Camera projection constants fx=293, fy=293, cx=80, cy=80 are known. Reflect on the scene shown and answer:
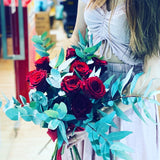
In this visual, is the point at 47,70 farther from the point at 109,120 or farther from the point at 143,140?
the point at 143,140

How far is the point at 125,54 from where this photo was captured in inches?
41.2

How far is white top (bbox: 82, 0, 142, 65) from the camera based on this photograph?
3.31 feet

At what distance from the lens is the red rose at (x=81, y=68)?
2.85ft

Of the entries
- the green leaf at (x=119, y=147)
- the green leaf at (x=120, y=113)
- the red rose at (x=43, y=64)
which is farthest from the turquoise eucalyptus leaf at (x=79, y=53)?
the green leaf at (x=119, y=147)

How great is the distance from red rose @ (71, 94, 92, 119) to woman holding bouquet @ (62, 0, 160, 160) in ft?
0.44

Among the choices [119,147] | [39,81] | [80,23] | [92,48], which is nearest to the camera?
[119,147]

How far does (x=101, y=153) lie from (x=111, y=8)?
0.53 meters

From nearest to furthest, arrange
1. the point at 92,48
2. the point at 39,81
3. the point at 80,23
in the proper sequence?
the point at 39,81 < the point at 92,48 < the point at 80,23

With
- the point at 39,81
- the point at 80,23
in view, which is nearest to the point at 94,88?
the point at 39,81

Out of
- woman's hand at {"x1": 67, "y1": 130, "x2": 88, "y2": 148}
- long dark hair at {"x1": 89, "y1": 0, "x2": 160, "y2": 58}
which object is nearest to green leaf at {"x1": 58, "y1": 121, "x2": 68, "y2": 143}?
woman's hand at {"x1": 67, "y1": 130, "x2": 88, "y2": 148}

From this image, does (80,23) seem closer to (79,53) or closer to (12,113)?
(79,53)

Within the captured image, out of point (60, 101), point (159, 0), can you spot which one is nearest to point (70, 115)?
point (60, 101)

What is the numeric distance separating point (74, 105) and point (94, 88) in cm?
7

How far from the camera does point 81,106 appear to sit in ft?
2.65
